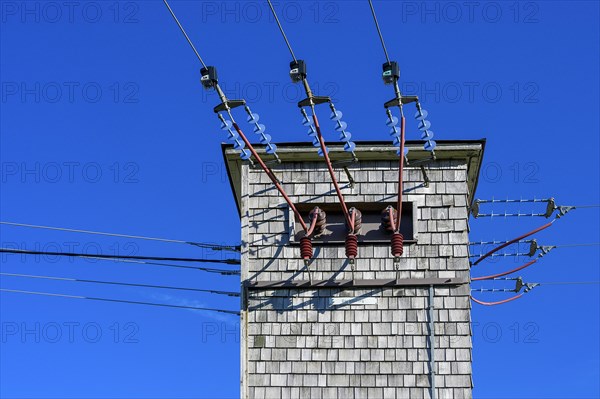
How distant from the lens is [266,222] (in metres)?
17.6

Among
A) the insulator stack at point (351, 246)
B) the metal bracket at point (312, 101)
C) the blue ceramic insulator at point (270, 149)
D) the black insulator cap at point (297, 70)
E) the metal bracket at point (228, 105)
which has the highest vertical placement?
the black insulator cap at point (297, 70)

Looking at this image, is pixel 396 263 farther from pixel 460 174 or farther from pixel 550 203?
pixel 550 203

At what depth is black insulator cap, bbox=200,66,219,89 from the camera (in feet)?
50.9

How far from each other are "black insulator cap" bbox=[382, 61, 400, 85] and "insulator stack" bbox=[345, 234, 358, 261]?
251 cm

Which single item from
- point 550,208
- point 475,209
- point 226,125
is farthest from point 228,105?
point 550,208

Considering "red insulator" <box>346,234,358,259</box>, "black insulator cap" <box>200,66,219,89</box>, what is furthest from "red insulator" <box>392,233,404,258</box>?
"black insulator cap" <box>200,66,219,89</box>

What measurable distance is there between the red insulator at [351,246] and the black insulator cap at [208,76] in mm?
3175

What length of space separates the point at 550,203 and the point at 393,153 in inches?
107

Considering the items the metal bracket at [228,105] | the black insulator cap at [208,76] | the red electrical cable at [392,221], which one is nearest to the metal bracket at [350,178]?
the red electrical cable at [392,221]

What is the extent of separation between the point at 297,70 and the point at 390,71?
131 centimetres

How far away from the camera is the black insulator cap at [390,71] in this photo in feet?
51.6

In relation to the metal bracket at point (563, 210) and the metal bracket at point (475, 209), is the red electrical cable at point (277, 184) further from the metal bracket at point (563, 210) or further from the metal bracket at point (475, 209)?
the metal bracket at point (563, 210)

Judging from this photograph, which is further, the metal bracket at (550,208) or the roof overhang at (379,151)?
the metal bracket at (550,208)

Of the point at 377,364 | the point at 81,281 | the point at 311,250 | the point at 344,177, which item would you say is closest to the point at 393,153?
the point at 344,177
